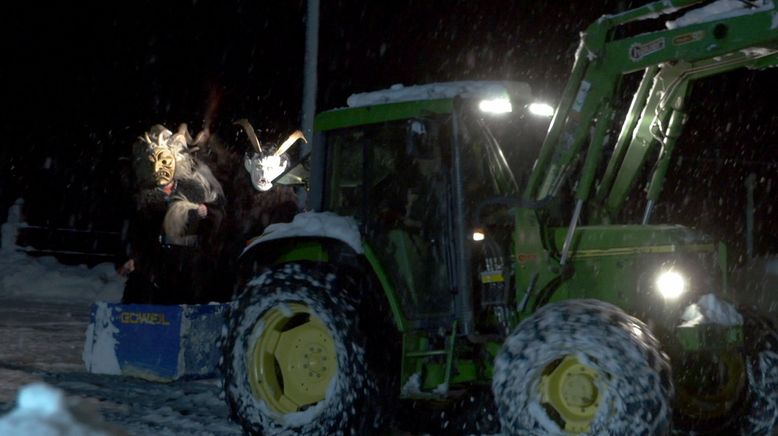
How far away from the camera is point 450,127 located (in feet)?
20.3

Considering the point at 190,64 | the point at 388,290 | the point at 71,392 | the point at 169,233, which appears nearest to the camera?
the point at 388,290

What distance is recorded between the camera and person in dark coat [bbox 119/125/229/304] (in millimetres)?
10070

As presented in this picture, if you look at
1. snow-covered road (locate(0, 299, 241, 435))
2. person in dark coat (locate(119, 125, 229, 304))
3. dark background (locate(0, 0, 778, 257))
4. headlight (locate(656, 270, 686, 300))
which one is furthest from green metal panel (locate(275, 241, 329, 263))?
dark background (locate(0, 0, 778, 257))

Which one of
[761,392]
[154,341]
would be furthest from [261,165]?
[761,392]

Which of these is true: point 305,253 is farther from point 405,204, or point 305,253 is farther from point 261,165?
point 261,165

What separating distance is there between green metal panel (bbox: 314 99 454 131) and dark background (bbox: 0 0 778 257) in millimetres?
15778

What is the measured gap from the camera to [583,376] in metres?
5.36

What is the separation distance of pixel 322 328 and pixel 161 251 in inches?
170

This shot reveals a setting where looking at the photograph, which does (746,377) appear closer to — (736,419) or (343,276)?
(736,419)

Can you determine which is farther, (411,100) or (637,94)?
(637,94)

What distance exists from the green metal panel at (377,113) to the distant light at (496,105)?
0.95 feet

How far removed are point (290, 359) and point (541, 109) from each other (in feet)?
8.00

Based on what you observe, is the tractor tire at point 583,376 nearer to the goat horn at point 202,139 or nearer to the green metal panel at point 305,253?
the green metal panel at point 305,253

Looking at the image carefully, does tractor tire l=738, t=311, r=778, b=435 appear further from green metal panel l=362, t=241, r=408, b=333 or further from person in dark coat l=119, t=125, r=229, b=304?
person in dark coat l=119, t=125, r=229, b=304
